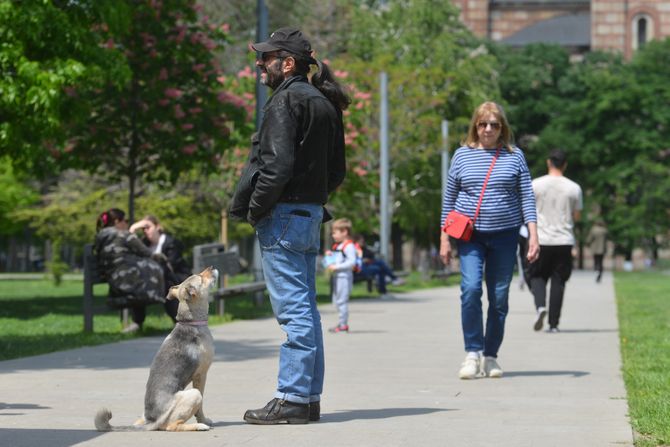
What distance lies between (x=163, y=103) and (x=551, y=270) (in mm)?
11256

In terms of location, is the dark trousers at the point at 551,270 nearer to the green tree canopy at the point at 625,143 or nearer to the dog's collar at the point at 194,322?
the dog's collar at the point at 194,322

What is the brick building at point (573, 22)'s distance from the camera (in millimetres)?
92875

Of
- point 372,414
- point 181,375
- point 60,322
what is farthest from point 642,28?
point 181,375

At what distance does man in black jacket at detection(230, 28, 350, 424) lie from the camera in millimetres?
7410

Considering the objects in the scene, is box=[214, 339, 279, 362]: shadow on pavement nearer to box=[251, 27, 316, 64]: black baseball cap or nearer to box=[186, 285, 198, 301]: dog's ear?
box=[186, 285, 198, 301]: dog's ear

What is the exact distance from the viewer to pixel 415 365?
11.4m

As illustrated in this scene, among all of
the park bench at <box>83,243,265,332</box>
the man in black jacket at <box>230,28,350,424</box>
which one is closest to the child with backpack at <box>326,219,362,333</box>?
the park bench at <box>83,243,265,332</box>

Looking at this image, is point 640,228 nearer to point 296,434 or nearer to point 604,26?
point 604,26

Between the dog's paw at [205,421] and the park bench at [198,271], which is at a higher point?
the park bench at [198,271]

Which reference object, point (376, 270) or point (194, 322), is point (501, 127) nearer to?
point (194, 322)

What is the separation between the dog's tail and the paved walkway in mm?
57

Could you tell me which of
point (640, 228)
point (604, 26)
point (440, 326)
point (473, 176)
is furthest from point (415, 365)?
point (604, 26)

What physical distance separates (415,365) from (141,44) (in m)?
14.5

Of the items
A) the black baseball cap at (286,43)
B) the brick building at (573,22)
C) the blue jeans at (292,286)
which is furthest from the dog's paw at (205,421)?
the brick building at (573,22)
